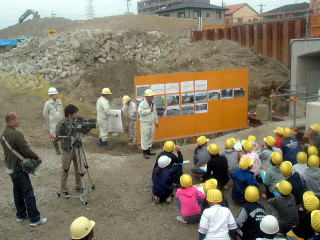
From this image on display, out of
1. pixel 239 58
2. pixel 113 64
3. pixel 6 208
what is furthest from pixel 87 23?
pixel 6 208

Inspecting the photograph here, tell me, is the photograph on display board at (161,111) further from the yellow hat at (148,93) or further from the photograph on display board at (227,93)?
the photograph on display board at (227,93)

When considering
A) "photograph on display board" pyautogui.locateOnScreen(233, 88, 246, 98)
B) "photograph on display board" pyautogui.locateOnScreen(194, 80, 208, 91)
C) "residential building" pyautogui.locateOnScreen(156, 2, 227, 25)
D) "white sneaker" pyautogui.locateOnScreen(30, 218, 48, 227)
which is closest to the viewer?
"white sneaker" pyautogui.locateOnScreen(30, 218, 48, 227)

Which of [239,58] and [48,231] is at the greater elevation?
[239,58]

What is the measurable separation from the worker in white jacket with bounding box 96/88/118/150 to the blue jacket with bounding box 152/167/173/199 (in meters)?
4.57

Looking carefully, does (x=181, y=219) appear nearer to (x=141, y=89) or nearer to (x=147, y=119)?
(x=147, y=119)

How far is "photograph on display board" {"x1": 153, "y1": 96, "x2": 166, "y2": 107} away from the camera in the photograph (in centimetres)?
1099

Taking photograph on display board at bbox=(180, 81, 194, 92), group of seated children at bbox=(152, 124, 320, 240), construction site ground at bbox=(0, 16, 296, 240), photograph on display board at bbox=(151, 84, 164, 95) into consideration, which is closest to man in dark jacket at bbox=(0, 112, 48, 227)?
construction site ground at bbox=(0, 16, 296, 240)

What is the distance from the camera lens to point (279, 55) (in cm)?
1881

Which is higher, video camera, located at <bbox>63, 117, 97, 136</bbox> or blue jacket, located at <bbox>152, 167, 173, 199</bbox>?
video camera, located at <bbox>63, 117, 97, 136</bbox>

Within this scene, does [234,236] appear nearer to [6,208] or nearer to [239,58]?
[6,208]

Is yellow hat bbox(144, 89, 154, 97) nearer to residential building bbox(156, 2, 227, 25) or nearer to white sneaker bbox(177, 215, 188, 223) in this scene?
white sneaker bbox(177, 215, 188, 223)

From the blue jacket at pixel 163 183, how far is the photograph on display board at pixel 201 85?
5.34 m

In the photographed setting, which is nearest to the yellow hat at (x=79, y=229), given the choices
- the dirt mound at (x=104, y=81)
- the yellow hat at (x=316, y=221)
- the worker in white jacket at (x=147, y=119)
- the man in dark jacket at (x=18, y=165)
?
the man in dark jacket at (x=18, y=165)

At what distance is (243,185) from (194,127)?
18.5ft
